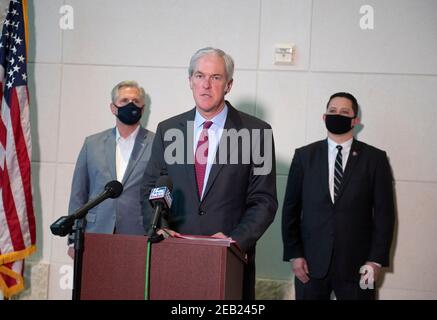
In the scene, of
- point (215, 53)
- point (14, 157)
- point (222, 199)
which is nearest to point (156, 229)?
point (222, 199)

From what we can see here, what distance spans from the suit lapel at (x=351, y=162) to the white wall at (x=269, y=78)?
45 centimetres

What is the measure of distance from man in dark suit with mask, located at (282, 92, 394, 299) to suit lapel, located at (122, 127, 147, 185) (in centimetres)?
107

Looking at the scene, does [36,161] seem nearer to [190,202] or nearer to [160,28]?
[160,28]

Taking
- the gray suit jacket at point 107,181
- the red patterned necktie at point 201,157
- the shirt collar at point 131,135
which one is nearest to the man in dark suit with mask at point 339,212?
the gray suit jacket at point 107,181

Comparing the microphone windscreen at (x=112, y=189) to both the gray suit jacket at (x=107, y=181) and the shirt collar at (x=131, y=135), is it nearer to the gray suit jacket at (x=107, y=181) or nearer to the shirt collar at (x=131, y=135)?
the gray suit jacket at (x=107, y=181)

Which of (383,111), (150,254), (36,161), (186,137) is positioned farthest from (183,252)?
(36,161)

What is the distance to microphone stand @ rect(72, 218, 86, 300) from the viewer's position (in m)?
2.31

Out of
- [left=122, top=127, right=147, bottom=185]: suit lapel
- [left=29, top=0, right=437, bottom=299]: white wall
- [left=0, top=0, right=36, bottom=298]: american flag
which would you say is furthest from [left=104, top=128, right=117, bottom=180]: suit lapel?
[left=0, top=0, right=36, bottom=298]: american flag

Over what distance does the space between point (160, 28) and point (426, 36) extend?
2.08 meters

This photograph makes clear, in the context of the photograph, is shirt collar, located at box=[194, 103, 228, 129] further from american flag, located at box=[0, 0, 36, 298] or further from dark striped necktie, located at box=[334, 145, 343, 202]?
american flag, located at box=[0, 0, 36, 298]

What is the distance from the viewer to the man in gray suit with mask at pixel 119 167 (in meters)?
4.34

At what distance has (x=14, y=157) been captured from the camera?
469 cm

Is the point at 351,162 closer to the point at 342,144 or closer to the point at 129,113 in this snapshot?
the point at 342,144

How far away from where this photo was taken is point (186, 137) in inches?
132
